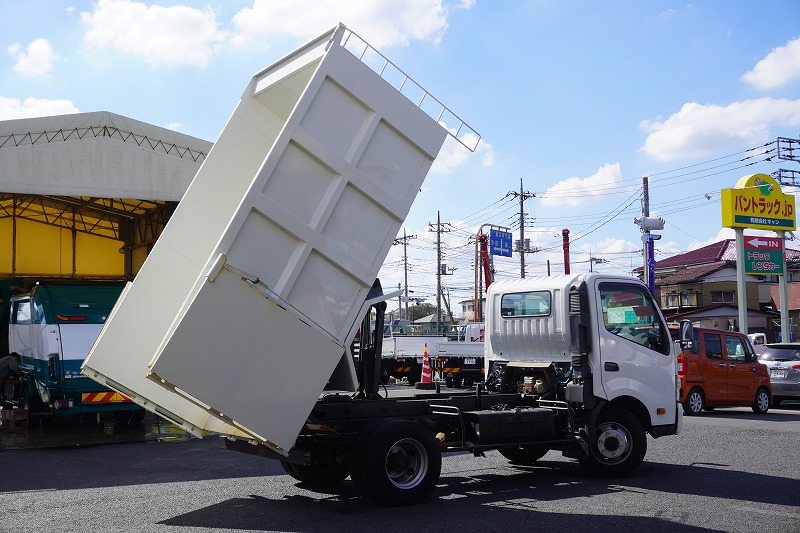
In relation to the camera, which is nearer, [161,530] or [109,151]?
[161,530]

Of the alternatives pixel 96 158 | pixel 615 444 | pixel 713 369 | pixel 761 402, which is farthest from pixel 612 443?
pixel 96 158

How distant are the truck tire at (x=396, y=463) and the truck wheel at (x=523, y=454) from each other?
2.56 meters

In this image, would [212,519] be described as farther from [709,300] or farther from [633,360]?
[709,300]

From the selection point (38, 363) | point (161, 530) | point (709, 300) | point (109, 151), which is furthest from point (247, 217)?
point (709, 300)

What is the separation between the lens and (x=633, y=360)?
942 centimetres

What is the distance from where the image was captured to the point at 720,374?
17109mm

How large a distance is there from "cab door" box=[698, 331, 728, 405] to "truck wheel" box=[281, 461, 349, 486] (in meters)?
11.0

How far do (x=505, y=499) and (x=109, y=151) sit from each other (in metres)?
11.9

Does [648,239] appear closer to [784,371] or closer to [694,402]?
Result: [784,371]

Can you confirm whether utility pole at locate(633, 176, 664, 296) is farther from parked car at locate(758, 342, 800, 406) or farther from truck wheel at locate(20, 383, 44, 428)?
truck wheel at locate(20, 383, 44, 428)

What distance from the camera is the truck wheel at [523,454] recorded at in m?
10.1

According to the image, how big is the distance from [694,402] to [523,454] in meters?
8.18

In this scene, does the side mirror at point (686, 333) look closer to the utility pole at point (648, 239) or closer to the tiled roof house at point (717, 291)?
the utility pole at point (648, 239)

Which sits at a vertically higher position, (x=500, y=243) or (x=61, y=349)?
(x=500, y=243)
